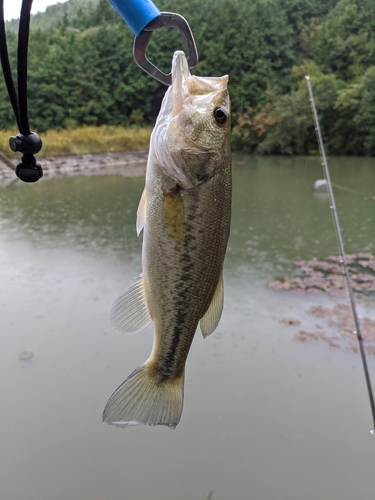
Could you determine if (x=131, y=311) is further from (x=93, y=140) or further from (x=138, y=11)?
(x=93, y=140)

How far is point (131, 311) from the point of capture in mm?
905

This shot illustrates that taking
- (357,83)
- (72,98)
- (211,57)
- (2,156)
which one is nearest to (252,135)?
(211,57)

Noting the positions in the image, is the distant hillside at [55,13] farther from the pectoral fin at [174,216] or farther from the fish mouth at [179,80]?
the pectoral fin at [174,216]

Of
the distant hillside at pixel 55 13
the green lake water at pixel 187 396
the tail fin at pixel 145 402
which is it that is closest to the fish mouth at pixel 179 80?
the tail fin at pixel 145 402

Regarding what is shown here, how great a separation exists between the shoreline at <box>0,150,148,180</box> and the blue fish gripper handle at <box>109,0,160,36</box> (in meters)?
11.3

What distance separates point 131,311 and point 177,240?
182mm

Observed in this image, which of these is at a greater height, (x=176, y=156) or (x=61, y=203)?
(x=176, y=156)

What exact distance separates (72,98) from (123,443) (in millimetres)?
12368

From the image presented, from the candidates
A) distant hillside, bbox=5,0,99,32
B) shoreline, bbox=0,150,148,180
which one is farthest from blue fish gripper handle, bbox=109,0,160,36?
distant hillside, bbox=5,0,99,32

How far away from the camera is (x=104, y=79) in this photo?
1334cm

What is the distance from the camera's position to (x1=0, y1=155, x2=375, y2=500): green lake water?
9.34ft

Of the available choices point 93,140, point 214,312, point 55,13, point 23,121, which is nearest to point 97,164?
point 93,140

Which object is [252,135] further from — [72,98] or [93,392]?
[93,392]

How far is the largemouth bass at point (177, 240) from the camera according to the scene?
0.82 metres
